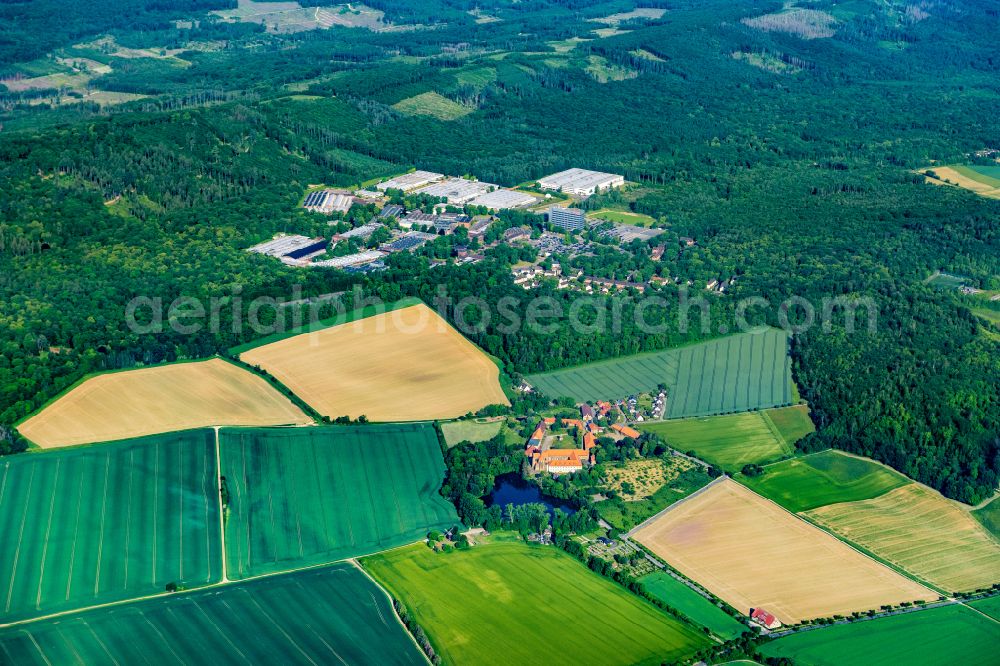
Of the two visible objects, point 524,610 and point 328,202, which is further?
point 328,202

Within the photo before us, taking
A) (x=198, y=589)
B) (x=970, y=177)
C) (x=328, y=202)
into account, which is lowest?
(x=198, y=589)

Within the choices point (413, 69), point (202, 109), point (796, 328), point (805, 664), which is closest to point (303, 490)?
Answer: point (805, 664)

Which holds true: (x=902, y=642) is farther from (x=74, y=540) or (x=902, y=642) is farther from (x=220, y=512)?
(x=74, y=540)

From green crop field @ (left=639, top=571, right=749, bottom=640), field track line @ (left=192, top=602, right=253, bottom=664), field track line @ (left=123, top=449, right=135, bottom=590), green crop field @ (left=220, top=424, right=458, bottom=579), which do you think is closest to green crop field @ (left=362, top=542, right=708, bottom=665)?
green crop field @ (left=639, top=571, right=749, bottom=640)

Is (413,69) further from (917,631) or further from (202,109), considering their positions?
(917,631)

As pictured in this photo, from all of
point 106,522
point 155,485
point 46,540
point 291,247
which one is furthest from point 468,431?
point 291,247

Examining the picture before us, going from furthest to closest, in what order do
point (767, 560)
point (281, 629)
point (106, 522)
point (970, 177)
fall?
point (970, 177) < point (106, 522) < point (767, 560) < point (281, 629)

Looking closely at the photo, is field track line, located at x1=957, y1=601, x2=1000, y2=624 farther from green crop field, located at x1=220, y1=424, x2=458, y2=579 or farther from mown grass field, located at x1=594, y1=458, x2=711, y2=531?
green crop field, located at x1=220, y1=424, x2=458, y2=579
